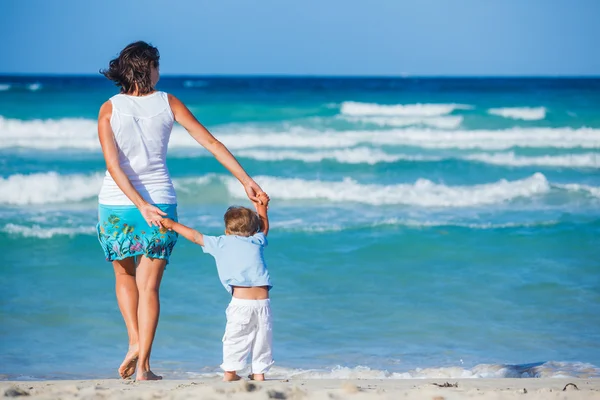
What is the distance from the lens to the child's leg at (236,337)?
3.50 meters

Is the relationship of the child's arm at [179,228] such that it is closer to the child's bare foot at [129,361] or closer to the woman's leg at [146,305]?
the woman's leg at [146,305]

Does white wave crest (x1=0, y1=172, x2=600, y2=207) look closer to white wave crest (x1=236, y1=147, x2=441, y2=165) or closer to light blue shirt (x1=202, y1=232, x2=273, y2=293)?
white wave crest (x1=236, y1=147, x2=441, y2=165)

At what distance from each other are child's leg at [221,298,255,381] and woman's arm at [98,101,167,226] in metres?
0.56

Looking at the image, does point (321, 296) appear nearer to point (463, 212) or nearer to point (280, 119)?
point (463, 212)

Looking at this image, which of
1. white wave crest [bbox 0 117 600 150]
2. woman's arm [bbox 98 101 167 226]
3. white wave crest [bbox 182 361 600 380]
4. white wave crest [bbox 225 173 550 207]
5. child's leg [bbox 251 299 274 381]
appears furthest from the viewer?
white wave crest [bbox 0 117 600 150]

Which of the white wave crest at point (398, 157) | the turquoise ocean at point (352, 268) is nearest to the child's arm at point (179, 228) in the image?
the turquoise ocean at point (352, 268)

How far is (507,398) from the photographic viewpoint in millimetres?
3121

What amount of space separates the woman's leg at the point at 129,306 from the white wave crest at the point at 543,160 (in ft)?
41.4

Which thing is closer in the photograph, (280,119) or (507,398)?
(507,398)

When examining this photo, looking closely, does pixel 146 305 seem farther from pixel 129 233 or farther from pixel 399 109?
pixel 399 109

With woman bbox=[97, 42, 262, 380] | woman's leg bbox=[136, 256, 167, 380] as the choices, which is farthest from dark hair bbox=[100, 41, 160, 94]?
woman's leg bbox=[136, 256, 167, 380]

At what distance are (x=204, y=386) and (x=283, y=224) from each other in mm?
5673

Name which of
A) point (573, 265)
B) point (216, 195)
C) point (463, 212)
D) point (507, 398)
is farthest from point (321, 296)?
point (216, 195)

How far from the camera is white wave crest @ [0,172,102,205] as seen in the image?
10.9 m
